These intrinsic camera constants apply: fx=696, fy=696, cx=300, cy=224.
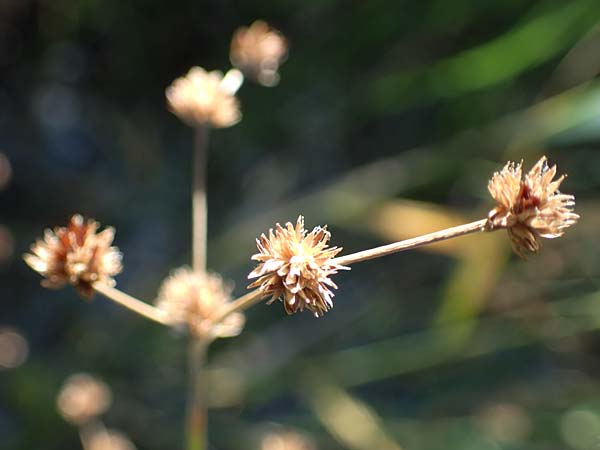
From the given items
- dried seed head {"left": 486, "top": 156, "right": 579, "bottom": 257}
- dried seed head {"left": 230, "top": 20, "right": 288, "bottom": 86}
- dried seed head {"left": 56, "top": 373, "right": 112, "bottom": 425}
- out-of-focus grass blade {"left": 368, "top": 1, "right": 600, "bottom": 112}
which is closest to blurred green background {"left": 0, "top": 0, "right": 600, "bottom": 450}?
out-of-focus grass blade {"left": 368, "top": 1, "right": 600, "bottom": 112}

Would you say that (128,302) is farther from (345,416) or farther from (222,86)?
(345,416)

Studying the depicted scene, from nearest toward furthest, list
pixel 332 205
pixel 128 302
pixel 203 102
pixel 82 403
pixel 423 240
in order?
pixel 423 240
pixel 128 302
pixel 203 102
pixel 82 403
pixel 332 205

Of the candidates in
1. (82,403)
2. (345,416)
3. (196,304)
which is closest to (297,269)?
(196,304)

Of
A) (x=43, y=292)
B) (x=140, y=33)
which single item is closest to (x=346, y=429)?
(x=43, y=292)

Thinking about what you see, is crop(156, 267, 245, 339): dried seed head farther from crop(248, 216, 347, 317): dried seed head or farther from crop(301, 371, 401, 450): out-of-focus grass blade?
crop(301, 371, 401, 450): out-of-focus grass blade

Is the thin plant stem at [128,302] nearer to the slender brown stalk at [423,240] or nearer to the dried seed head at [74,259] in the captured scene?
the dried seed head at [74,259]
